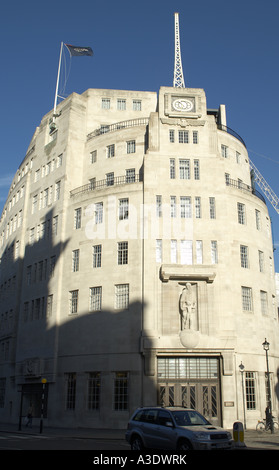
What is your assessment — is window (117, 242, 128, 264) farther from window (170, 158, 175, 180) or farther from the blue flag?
the blue flag

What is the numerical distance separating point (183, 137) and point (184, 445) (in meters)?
31.2

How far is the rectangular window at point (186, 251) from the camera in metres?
38.3

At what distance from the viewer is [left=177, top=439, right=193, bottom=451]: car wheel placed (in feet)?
52.9

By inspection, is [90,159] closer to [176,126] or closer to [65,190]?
[65,190]

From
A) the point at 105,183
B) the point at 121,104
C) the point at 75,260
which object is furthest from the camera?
the point at 121,104

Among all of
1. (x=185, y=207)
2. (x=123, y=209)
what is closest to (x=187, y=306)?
(x=185, y=207)

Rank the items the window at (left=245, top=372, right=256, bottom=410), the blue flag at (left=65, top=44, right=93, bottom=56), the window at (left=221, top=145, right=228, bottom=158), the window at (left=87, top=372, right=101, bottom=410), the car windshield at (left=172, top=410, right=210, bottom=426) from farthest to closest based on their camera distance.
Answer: the blue flag at (left=65, top=44, right=93, bottom=56), the window at (left=221, top=145, right=228, bottom=158), the window at (left=87, top=372, right=101, bottom=410), the window at (left=245, top=372, right=256, bottom=410), the car windshield at (left=172, top=410, right=210, bottom=426)

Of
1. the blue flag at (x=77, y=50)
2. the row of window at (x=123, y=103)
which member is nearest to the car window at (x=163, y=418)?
the row of window at (x=123, y=103)

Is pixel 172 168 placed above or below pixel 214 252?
above

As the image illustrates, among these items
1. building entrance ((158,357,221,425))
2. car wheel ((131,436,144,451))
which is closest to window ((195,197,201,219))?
building entrance ((158,357,221,425))

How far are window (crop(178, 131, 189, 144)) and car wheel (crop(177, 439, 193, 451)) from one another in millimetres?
30583

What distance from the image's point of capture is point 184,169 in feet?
136

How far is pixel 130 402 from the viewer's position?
1388 inches

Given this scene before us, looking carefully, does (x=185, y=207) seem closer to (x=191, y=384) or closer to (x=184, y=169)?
(x=184, y=169)
